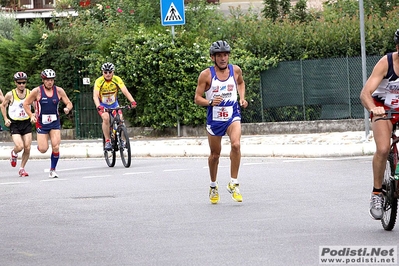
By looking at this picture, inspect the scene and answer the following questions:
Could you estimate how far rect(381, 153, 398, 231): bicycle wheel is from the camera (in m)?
9.91

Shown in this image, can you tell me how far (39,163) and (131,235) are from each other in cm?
1385

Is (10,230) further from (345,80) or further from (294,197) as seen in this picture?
(345,80)

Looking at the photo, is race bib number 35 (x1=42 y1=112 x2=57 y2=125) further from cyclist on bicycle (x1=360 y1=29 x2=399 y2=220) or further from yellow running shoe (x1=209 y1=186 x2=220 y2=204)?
cyclist on bicycle (x1=360 y1=29 x2=399 y2=220)

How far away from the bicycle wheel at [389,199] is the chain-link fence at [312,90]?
18463mm

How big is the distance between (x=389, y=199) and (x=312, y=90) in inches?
761

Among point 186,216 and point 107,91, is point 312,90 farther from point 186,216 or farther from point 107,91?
point 186,216

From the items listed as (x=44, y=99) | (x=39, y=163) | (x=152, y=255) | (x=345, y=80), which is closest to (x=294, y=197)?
(x=152, y=255)

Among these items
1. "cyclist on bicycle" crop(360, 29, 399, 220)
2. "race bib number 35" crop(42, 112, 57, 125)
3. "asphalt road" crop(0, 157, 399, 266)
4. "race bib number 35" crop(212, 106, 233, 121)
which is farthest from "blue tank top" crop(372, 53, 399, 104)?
"race bib number 35" crop(42, 112, 57, 125)

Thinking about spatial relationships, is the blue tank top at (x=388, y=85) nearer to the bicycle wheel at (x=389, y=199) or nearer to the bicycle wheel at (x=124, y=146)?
the bicycle wheel at (x=389, y=199)

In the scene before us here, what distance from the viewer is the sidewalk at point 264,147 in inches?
841

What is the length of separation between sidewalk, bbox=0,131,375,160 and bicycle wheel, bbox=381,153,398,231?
429 inches

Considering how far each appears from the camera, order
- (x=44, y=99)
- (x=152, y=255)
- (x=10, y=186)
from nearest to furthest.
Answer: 1. (x=152, y=255)
2. (x=10, y=186)
3. (x=44, y=99)

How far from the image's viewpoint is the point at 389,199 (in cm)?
998

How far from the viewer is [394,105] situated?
33.2ft
